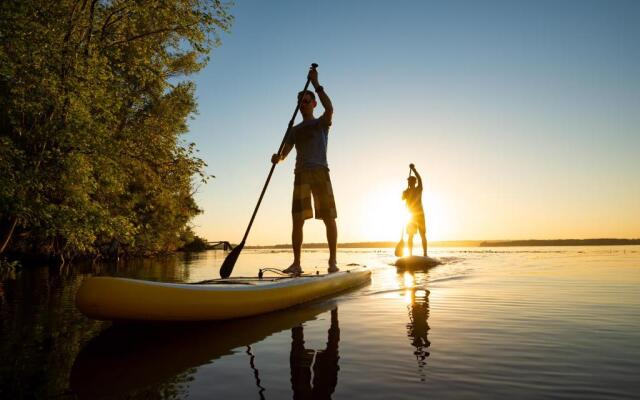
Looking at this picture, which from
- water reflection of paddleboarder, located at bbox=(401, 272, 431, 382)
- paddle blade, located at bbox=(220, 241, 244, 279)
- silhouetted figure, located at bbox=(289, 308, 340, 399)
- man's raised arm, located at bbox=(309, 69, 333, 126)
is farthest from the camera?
man's raised arm, located at bbox=(309, 69, 333, 126)

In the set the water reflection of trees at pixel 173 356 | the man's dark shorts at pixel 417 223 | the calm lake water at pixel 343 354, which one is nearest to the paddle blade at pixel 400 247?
the man's dark shorts at pixel 417 223

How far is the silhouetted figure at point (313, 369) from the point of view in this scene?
99.7 inches

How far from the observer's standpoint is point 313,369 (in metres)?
3.01

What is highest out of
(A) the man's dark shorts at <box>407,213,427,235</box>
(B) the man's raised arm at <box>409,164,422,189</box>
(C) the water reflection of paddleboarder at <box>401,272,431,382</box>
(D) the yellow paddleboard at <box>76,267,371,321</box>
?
(B) the man's raised arm at <box>409,164,422,189</box>

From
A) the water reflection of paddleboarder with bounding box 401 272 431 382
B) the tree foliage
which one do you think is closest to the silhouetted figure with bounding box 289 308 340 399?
the water reflection of paddleboarder with bounding box 401 272 431 382

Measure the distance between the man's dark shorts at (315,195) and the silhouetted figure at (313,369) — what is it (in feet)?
12.1

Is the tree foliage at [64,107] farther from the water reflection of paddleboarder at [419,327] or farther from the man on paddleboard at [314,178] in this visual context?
the water reflection of paddleboarder at [419,327]

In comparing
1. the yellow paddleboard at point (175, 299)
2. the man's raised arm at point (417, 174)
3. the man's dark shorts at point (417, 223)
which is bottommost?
the yellow paddleboard at point (175, 299)

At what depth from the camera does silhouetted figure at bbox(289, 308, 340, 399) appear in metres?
2.53

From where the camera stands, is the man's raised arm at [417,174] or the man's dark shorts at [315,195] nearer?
the man's dark shorts at [315,195]

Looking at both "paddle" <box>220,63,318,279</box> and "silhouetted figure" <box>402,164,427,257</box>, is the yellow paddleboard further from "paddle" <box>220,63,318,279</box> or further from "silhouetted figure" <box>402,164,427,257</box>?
"silhouetted figure" <box>402,164,427,257</box>

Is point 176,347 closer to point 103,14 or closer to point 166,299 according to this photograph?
point 166,299

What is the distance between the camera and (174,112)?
74.5 ft

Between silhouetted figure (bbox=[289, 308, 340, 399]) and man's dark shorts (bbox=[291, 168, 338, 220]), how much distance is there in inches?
145
